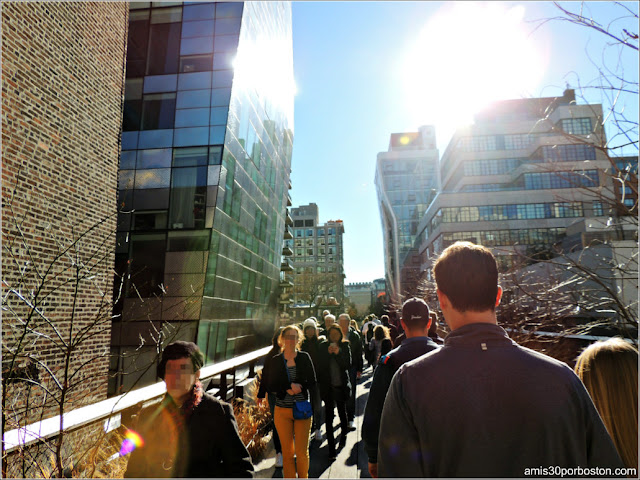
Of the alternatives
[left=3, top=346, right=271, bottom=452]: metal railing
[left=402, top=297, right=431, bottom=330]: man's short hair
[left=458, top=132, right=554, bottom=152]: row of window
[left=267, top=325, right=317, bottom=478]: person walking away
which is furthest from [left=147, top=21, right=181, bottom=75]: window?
[left=458, top=132, right=554, bottom=152]: row of window

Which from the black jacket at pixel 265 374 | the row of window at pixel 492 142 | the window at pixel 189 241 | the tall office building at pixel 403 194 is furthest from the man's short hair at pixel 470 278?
the tall office building at pixel 403 194

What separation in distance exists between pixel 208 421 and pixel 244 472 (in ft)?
1.27

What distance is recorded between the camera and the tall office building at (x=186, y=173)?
1569cm

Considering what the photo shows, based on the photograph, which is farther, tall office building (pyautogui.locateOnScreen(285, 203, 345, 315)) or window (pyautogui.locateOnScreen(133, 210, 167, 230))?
tall office building (pyautogui.locateOnScreen(285, 203, 345, 315))

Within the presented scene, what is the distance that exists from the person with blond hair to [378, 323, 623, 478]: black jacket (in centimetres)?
46

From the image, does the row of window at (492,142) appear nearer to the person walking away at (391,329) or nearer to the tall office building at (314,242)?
the person walking away at (391,329)

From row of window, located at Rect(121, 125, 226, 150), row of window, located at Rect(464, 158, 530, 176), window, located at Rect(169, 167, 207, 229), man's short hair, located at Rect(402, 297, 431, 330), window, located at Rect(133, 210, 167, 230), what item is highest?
row of window, located at Rect(464, 158, 530, 176)

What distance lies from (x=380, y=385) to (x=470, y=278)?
167 cm

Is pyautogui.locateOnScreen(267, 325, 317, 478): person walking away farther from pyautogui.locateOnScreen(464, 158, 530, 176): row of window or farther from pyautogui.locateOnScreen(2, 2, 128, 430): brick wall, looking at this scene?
pyautogui.locateOnScreen(464, 158, 530, 176): row of window

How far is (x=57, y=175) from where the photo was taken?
26.6ft

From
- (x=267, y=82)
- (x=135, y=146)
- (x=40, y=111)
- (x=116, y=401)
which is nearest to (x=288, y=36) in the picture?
(x=267, y=82)

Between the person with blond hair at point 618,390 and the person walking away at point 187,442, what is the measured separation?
205cm

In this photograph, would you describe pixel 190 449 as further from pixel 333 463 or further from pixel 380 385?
pixel 333 463

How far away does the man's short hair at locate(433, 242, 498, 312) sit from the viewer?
5.70ft
